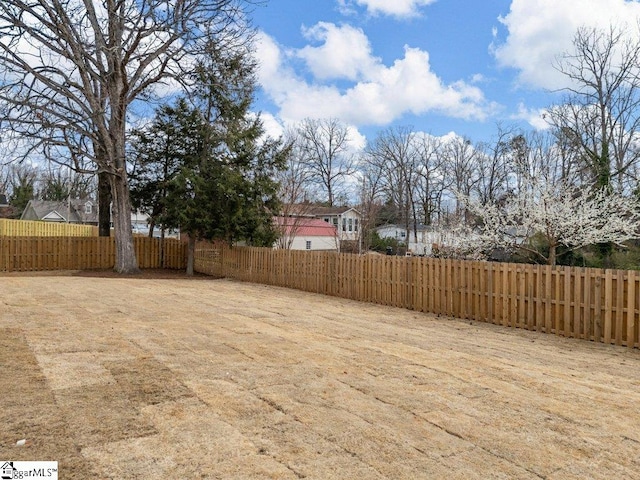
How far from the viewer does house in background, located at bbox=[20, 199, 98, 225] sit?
47000 mm

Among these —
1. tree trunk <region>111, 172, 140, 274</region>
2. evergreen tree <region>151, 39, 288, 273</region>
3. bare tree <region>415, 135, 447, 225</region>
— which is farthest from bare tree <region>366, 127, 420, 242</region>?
tree trunk <region>111, 172, 140, 274</region>

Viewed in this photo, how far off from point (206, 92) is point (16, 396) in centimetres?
1531

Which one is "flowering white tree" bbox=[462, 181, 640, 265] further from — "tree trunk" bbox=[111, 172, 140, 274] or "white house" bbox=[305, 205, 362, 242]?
"white house" bbox=[305, 205, 362, 242]

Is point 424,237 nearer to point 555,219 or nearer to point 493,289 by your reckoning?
point 555,219

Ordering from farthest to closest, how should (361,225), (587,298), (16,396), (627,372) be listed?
(361,225) → (587,298) → (627,372) → (16,396)

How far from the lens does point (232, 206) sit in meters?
16.4

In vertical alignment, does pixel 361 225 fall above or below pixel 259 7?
below

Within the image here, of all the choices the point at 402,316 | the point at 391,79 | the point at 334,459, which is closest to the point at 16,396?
the point at 334,459

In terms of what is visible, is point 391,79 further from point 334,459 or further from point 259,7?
point 334,459

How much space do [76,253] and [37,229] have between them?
35.1 ft

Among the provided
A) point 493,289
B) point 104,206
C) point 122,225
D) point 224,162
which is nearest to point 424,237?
point 224,162

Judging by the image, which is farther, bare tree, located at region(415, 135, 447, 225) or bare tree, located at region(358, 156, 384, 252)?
bare tree, located at region(415, 135, 447, 225)

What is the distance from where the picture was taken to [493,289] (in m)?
8.52

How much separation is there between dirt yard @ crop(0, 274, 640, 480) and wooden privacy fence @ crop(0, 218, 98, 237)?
21578mm
